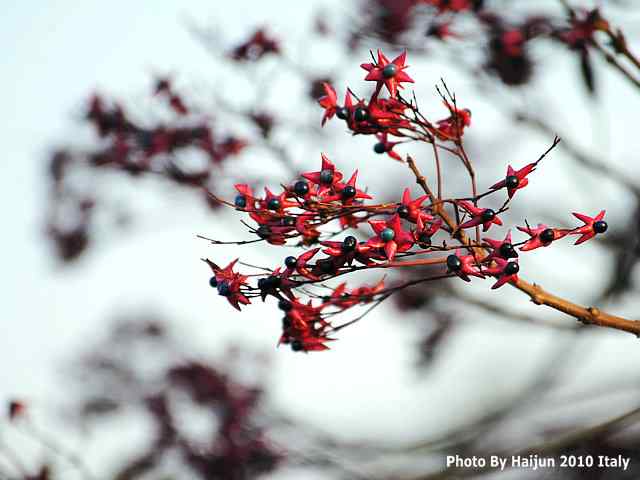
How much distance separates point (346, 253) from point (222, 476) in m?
3.51

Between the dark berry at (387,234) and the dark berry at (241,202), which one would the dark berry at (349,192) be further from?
the dark berry at (241,202)

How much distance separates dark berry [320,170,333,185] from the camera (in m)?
1.95

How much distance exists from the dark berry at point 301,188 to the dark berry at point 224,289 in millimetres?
433

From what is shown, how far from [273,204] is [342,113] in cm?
45

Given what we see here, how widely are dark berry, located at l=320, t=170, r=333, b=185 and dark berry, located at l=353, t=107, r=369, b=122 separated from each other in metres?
0.22

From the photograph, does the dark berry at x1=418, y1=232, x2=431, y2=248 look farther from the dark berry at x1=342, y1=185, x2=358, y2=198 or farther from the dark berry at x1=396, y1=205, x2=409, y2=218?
the dark berry at x1=342, y1=185, x2=358, y2=198

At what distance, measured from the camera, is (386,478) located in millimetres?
4074

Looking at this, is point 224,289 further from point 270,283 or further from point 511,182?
point 511,182

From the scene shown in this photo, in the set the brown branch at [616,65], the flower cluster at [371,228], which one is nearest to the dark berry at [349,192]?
the flower cluster at [371,228]

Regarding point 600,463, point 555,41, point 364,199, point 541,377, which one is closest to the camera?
point 364,199

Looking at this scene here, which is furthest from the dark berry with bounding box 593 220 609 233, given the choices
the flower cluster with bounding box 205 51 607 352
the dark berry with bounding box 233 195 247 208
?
the dark berry with bounding box 233 195 247 208

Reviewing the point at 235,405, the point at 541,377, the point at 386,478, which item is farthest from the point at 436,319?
the point at 386,478

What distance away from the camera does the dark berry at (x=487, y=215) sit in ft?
5.99

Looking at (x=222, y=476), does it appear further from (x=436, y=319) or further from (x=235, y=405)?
(x=436, y=319)
